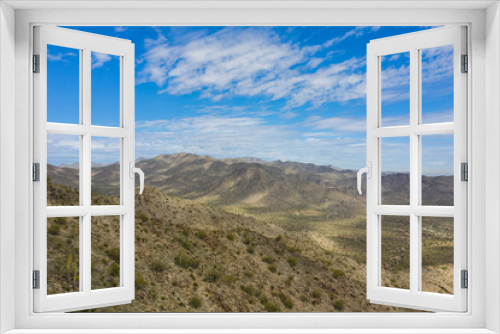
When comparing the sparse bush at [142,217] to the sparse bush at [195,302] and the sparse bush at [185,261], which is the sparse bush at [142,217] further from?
the sparse bush at [195,302]

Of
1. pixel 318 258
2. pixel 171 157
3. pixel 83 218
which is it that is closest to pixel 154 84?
pixel 171 157

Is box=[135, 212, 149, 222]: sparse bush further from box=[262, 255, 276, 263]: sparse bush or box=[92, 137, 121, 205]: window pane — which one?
box=[262, 255, 276, 263]: sparse bush

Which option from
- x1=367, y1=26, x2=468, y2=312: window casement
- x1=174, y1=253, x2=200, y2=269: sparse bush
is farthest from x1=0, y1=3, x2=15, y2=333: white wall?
x1=174, y1=253, x2=200, y2=269: sparse bush

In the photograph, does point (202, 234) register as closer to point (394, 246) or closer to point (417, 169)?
point (394, 246)

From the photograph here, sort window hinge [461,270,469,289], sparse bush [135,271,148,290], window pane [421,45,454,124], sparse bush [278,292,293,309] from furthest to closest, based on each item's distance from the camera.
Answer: sparse bush [278,292,293,309] < sparse bush [135,271,148,290] < window pane [421,45,454,124] < window hinge [461,270,469,289]

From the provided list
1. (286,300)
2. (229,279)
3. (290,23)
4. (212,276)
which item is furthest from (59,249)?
(290,23)

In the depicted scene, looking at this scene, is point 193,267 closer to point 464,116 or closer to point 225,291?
point 225,291

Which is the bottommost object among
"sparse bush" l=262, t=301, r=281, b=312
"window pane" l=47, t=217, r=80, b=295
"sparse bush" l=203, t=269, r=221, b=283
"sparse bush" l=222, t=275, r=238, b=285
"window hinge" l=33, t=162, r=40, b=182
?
"sparse bush" l=262, t=301, r=281, b=312
